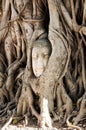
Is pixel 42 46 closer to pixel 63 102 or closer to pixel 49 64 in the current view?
pixel 49 64

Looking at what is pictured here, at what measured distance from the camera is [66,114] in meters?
4.65

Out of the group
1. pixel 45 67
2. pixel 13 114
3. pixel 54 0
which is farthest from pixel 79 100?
pixel 54 0

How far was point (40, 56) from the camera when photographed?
4.85m

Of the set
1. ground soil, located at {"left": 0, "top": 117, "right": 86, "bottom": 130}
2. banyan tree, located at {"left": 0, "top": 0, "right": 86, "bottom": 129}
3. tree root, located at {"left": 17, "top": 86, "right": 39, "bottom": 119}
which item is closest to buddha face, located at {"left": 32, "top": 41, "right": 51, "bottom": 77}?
banyan tree, located at {"left": 0, "top": 0, "right": 86, "bottom": 129}

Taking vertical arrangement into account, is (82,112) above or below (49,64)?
below

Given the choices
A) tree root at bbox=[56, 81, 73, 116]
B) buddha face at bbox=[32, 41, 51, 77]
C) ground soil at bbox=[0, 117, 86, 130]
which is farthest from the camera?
buddha face at bbox=[32, 41, 51, 77]

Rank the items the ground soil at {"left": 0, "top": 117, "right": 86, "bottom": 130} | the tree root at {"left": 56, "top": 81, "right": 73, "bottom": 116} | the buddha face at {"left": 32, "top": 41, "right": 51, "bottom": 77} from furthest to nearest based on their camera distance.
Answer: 1. the buddha face at {"left": 32, "top": 41, "right": 51, "bottom": 77}
2. the tree root at {"left": 56, "top": 81, "right": 73, "bottom": 116}
3. the ground soil at {"left": 0, "top": 117, "right": 86, "bottom": 130}

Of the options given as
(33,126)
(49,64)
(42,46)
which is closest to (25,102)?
(33,126)

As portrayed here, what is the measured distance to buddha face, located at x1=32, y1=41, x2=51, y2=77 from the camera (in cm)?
484

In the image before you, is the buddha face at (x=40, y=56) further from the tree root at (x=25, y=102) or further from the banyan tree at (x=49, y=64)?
the tree root at (x=25, y=102)

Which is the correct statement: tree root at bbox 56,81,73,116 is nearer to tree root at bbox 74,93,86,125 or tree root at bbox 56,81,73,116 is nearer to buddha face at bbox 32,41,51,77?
tree root at bbox 74,93,86,125

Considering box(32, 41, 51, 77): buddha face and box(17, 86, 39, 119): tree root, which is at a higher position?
box(32, 41, 51, 77): buddha face

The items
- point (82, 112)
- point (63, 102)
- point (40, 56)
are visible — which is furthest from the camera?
point (40, 56)

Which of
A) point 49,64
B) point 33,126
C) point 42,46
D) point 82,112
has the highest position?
point 42,46
